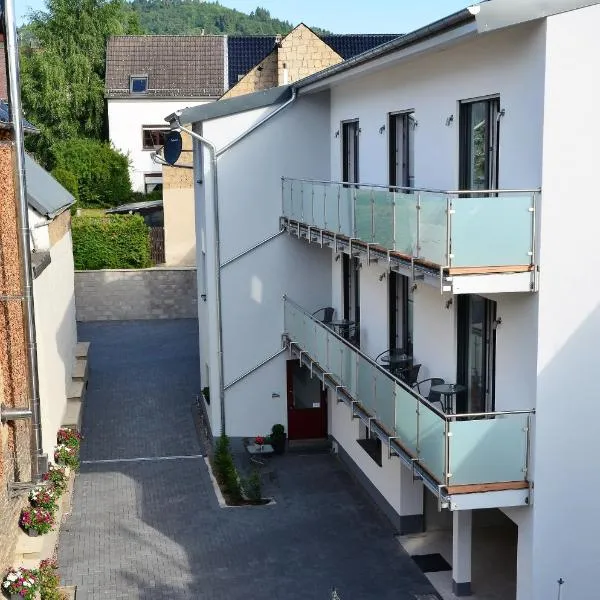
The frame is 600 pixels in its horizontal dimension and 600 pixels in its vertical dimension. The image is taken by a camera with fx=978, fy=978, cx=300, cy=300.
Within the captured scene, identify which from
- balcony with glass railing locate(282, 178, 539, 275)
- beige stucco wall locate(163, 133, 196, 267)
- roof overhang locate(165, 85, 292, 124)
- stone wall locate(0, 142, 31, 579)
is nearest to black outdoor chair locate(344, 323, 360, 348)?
roof overhang locate(165, 85, 292, 124)

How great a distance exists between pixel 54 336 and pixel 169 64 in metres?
30.8

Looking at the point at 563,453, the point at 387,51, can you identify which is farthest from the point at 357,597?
the point at 387,51

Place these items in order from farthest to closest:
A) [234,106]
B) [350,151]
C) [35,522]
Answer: [234,106]
[350,151]
[35,522]

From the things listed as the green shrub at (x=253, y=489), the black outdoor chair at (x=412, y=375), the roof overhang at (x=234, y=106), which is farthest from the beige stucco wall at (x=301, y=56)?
the black outdoor chair at (x=412, y=375)

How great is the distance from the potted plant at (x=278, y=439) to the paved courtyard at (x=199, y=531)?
0.78 ft

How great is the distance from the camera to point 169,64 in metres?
47.0

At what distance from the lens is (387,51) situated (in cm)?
1270

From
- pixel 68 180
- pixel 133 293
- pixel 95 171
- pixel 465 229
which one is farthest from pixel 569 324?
pixel 95 171

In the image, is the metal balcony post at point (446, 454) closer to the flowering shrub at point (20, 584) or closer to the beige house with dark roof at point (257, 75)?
the flowering shrub at point (20, 584)

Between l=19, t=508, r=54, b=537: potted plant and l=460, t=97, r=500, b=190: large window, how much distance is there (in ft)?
25.6

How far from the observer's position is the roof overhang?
18.4 m

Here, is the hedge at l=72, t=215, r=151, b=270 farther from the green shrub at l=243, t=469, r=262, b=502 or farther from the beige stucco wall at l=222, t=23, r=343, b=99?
the green shrub at l=243, t=469, r=262, b=502

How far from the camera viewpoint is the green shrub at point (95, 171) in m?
42.9

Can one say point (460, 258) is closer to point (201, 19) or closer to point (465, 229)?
point (465, 229)
